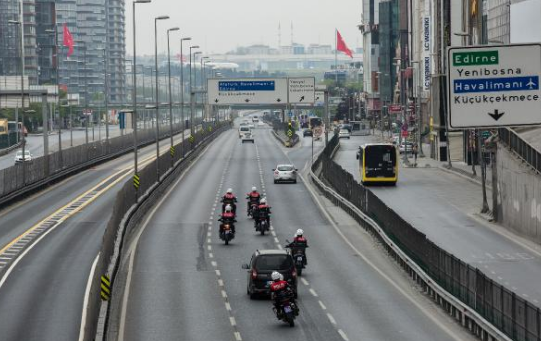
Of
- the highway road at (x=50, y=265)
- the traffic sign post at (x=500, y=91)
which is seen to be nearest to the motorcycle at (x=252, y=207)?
the highway road at (x=50, y=265)

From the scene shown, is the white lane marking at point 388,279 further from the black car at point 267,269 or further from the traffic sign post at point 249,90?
the traffic sign post at point 249,90

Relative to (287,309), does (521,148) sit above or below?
above

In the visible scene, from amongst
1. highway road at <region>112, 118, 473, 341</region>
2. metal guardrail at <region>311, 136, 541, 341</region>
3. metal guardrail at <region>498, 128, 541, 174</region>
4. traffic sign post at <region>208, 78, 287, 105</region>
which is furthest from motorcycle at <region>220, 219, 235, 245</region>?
traffic sign post at <region>208, 78, 287, 105</region>

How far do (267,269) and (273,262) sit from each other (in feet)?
0.93

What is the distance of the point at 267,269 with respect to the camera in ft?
126

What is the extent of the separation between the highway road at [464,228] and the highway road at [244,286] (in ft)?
11.7

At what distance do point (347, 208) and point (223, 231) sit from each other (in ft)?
48.3

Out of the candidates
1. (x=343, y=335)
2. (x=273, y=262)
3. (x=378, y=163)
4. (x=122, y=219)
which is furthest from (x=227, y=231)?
(x=378, y=163)

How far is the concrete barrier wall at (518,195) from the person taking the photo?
182 ft

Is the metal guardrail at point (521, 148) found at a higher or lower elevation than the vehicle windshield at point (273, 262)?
higher

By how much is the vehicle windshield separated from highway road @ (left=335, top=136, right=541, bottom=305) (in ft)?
24.8

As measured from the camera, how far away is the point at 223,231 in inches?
2105

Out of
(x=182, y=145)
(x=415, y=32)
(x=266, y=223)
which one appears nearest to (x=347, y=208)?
(x=266, y=223)

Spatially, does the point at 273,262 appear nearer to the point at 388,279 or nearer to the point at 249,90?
the point at 388,279
